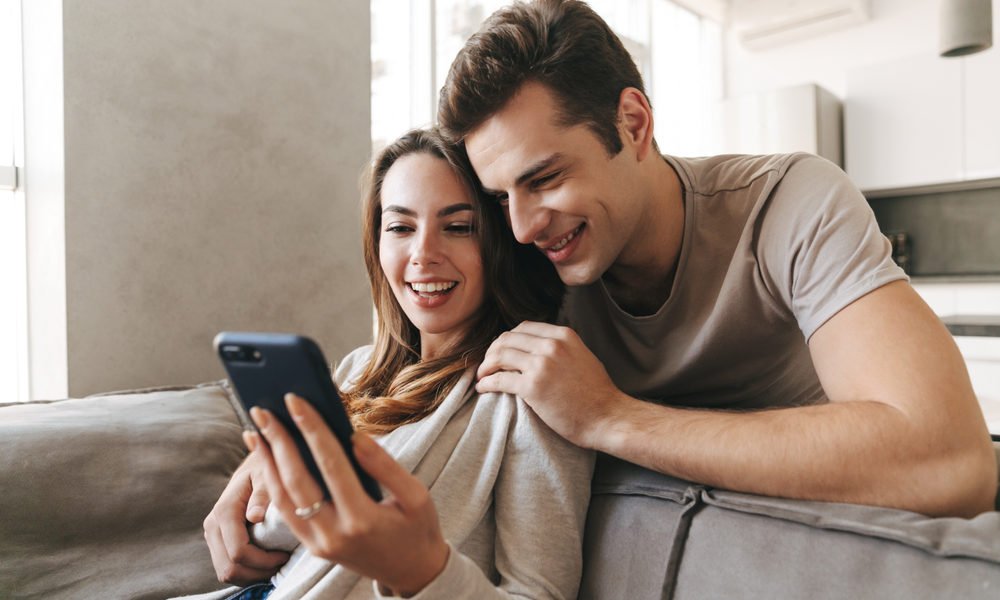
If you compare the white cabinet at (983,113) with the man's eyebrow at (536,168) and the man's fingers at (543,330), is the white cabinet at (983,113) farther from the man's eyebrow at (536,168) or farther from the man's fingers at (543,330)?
the man's fingers at (543,330)

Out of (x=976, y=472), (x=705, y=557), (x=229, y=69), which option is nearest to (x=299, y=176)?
(x=229, y=69)

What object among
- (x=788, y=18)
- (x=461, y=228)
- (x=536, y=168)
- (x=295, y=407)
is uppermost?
(x=788, y=18)

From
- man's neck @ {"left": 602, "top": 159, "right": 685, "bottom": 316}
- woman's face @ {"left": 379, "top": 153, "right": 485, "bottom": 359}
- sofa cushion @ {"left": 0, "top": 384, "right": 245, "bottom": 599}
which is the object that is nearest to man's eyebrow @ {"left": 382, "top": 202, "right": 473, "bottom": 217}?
woman's face @ {"left": 379, "top": 153, "right": 485, "bottom": 359}

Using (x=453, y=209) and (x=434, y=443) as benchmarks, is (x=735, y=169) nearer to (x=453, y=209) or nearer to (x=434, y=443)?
(x=453, y=209)

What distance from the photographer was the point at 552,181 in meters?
1.29

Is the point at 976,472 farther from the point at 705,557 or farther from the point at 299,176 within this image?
the point at 299,176

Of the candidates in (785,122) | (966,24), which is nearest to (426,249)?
(966,24)

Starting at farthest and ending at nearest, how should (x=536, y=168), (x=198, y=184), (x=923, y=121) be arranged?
(x=923, y=121) → (x=198, y=184) → (x=536, y=168)

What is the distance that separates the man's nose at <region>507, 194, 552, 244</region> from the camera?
4.11 feet

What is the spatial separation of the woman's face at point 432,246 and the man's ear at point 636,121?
363mm

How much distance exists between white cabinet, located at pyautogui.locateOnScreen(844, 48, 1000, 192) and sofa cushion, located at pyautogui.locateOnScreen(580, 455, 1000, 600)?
13.5ft

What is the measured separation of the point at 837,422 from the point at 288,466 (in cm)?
70

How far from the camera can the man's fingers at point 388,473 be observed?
63cm

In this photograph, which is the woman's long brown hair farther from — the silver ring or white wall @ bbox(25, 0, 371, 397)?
white wall @ bbox(25, 0, 371, 397)
